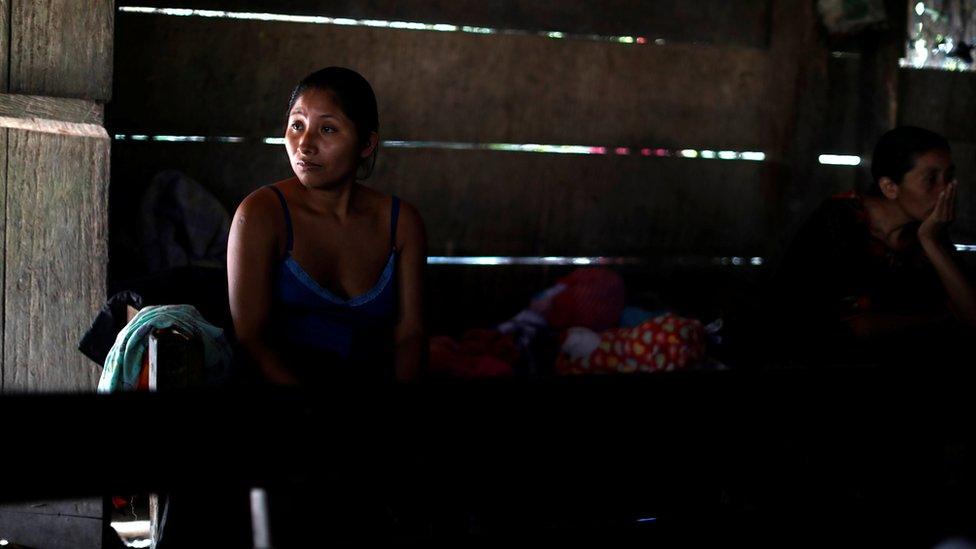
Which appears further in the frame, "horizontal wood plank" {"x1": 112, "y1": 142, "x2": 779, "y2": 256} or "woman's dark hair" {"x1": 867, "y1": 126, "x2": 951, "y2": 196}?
"horizontal wood plank" {"x1": 112, "y1": 142, "x2": 779, "y2": 256}

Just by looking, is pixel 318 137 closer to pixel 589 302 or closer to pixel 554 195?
pixel 589 302

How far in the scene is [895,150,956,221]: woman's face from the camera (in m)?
3.60

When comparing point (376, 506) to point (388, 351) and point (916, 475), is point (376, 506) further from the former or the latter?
point (916, 475)

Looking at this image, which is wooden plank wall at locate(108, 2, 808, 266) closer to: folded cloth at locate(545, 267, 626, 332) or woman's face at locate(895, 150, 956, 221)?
folded cloth at locate(545, 267, 626, 332)

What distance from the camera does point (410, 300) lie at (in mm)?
2906

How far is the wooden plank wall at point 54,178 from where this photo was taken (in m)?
2.96

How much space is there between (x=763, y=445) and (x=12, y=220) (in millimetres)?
2368

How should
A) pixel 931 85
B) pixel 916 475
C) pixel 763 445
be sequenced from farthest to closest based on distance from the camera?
pixel 931 85
pixel 916 475
pixel 763 445

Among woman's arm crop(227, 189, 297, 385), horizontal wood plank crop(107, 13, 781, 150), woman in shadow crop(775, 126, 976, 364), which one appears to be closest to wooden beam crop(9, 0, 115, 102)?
woman's arm crop(227, 189, 297, 385)

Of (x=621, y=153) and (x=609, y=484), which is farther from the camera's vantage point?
(x=621, y=153)

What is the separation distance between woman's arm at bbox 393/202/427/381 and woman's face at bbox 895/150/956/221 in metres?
1.79

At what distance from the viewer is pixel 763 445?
148cm

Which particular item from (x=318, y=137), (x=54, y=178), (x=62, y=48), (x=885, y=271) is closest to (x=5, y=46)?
(x=62, y=48)

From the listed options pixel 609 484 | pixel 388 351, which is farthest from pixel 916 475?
pixel 388 351
